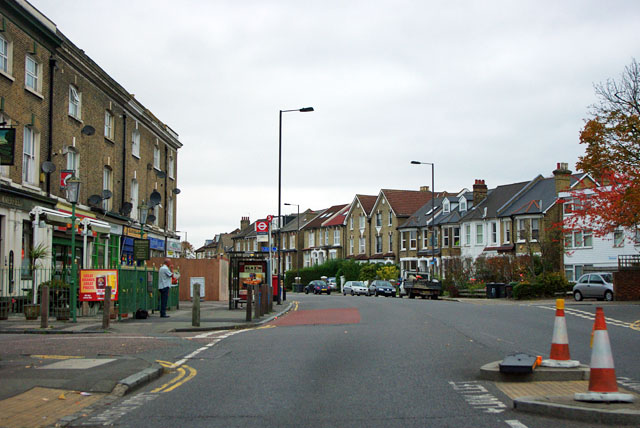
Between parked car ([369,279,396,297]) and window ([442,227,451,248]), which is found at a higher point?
window ([442,227,451,248])

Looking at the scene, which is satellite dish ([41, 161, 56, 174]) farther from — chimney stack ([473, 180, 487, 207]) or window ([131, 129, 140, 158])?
chimney stack ([473, 180, 487, 207])

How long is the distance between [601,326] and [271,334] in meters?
9.53

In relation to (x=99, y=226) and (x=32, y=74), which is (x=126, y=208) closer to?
(x=99, y=226)

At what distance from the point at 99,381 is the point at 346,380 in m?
3.16

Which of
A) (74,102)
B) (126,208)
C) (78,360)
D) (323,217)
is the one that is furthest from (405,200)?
(78,360)

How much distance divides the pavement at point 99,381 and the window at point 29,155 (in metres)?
9.97

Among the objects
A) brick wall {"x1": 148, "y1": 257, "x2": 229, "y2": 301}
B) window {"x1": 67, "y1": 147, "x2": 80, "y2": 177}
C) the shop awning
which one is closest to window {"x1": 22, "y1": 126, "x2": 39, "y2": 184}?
window {"x1": 67, "y1": 147, "x2": 80, "y2": 177}

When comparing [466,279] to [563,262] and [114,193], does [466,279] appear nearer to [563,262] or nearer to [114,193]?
[563,262]

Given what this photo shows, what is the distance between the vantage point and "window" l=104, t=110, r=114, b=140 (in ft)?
106

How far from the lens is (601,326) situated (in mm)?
7633

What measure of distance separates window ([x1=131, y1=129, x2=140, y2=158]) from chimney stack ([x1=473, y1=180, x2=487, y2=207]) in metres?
35.9

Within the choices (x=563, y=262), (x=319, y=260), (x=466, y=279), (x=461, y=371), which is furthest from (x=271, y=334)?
(x=319, y=260)

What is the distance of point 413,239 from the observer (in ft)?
234

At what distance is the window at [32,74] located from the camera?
24531mm
